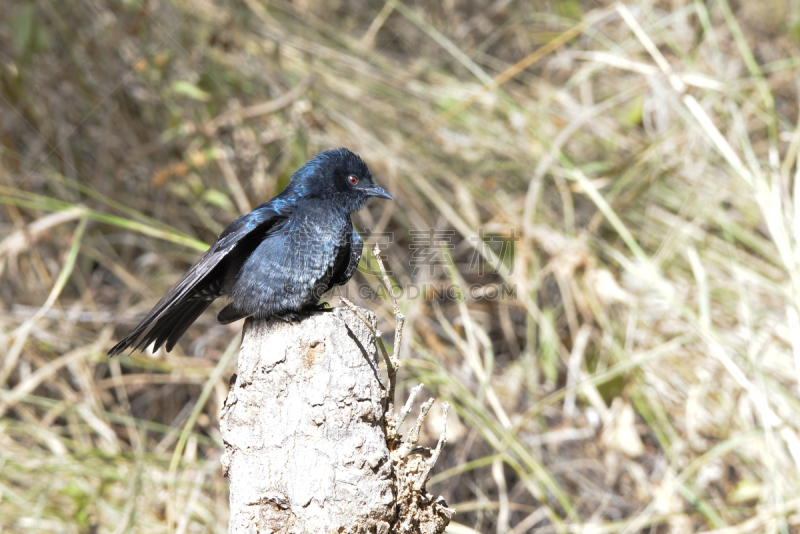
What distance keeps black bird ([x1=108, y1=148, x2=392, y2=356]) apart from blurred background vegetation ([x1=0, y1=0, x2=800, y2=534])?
35.3 inches

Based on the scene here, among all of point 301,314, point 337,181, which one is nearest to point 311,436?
point 301,314

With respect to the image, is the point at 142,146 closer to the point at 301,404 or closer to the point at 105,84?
the point at 105,84

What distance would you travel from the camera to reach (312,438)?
5.78 feet

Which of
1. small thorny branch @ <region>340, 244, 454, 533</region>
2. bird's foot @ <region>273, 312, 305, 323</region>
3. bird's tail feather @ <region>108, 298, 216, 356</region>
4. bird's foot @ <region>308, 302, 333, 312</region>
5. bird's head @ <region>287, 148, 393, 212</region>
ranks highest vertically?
bird's head @ <region>287, 148, 393, 212</region>

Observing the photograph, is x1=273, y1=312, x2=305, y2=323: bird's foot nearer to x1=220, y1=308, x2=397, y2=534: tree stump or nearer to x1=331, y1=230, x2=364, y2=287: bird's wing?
x1=220, y1=308, x2=397, y2=534: tree stump

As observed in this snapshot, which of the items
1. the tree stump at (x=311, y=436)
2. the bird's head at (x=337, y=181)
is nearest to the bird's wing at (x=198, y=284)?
the bird's head at (x=337, y=181)

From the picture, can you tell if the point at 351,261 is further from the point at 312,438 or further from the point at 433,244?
the point at 433,244

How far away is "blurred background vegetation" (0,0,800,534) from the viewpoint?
3.62 metres

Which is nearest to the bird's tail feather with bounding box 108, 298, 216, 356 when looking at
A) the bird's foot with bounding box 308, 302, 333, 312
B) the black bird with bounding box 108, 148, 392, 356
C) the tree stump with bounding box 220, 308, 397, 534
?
the black bird with bounding box 108, 148, 392, 356

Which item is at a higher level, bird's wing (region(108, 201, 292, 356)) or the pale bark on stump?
bird's wing (region(108, 201, 292, 356))

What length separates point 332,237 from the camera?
259 centimetres

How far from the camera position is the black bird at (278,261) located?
2.35 meters

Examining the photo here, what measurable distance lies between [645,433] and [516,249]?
4.78 ft

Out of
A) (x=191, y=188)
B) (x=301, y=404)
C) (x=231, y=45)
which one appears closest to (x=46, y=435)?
(x=191, y=188)
